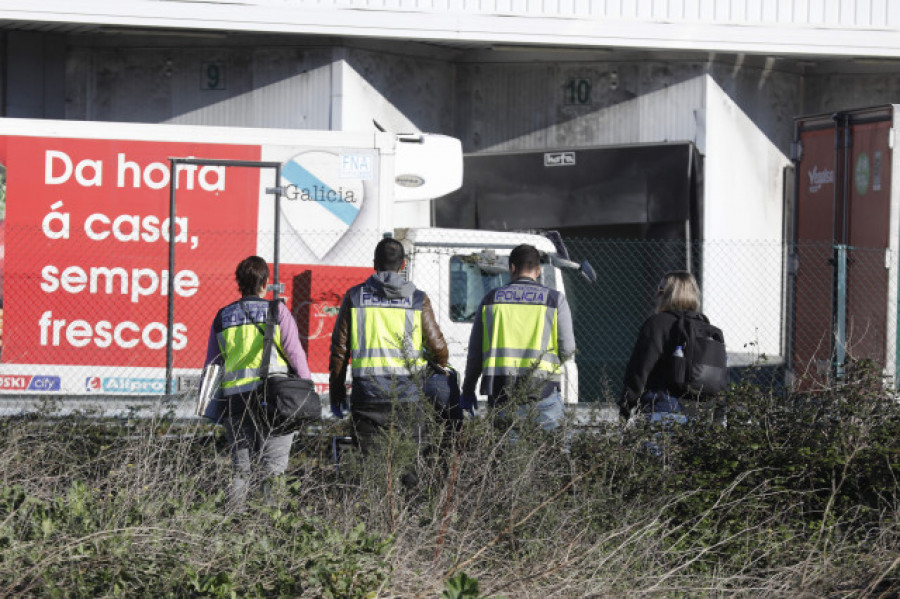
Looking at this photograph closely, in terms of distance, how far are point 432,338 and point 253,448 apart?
3.79 ft

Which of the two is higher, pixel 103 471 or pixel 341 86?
pixel 341 86

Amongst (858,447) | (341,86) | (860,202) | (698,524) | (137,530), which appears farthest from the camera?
(341,86)

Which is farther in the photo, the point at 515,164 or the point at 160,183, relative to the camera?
the point at 515,164

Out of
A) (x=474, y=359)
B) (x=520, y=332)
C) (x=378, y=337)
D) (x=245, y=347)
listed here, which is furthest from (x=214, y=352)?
(x=520, y=332)

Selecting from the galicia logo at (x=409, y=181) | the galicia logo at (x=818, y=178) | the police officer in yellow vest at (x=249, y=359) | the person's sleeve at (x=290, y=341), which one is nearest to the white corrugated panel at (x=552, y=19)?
the galicia logo at (x=818, y=178)

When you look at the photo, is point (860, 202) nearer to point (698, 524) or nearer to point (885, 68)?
point (885, 68)

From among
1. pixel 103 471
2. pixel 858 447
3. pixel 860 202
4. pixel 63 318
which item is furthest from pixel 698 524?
pixel 860 202

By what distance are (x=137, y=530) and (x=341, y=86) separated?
37.7 ft

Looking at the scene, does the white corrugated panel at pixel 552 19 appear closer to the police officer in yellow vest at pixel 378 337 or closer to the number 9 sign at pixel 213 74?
the number 9 sign at pixel 213 74

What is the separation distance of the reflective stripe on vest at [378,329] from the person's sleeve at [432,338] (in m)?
0.04

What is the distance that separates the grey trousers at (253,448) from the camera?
6906 mm

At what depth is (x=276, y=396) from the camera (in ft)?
23.1

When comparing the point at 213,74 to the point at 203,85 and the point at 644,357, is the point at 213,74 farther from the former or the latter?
the point at 644,357

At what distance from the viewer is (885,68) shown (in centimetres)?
1784
